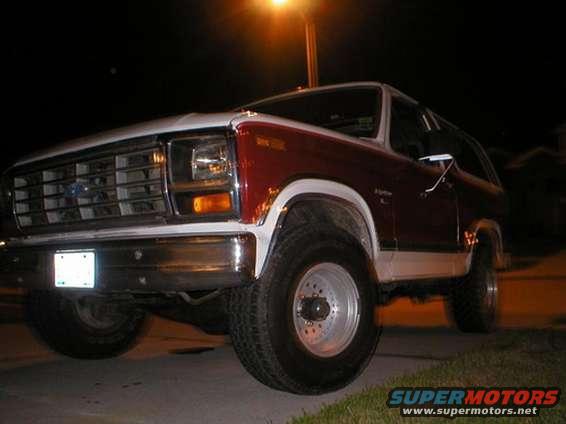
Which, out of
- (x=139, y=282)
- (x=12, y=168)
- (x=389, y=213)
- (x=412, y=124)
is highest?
(x=412, y=124)

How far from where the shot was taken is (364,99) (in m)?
4.93

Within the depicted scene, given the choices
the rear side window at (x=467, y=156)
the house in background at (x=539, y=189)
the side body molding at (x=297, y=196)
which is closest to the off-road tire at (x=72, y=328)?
the side body molding at (x=297, y=196)

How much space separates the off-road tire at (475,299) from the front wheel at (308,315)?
2.11 meters

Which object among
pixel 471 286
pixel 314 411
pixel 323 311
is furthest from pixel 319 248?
pixel 471 286

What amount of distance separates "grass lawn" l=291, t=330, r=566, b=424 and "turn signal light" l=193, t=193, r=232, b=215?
1147mm

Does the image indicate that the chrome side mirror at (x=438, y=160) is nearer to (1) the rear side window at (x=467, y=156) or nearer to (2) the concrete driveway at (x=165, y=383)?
(1) the rear side window at (x=467, y=156)

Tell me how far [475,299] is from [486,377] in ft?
6.83

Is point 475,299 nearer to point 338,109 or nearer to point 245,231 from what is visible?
point 338,109

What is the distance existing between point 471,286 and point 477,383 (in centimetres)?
229

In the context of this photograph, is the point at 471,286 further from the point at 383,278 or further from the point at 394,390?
the point at 394,390

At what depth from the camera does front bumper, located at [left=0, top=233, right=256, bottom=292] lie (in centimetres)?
311

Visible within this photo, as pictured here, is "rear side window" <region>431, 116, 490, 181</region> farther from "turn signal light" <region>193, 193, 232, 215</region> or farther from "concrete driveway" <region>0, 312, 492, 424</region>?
"turn signal light" <region>193, 193, 232, 215</region>

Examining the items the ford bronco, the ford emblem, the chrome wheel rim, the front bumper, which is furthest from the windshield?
the ford emblem

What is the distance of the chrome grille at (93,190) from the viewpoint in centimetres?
349
